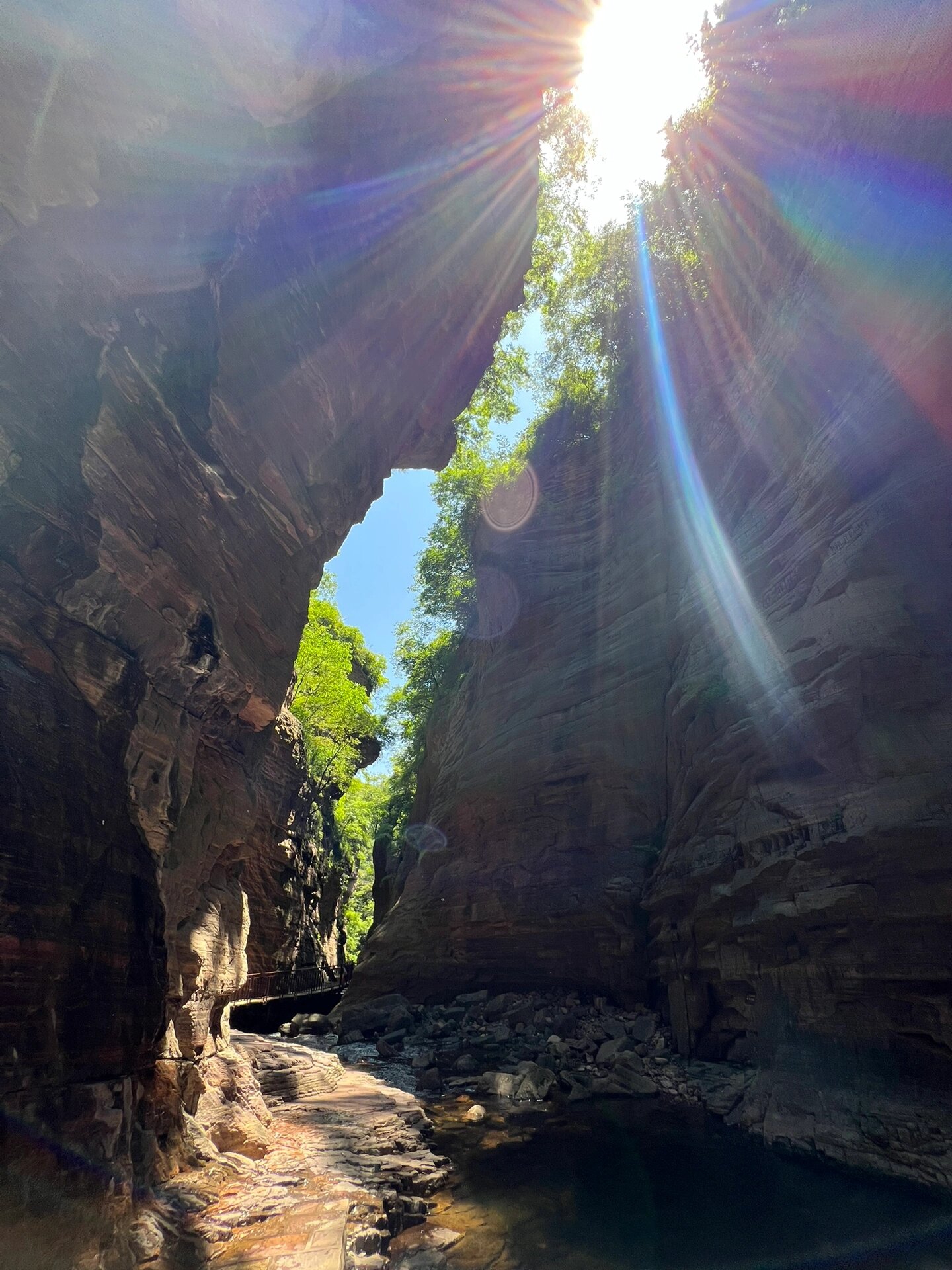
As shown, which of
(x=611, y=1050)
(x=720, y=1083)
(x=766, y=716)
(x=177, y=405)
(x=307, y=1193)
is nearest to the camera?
(x=307, y=1193)

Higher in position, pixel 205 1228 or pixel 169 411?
pixel 169 411

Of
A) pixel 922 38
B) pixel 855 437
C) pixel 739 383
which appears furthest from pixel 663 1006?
pixel 922 38

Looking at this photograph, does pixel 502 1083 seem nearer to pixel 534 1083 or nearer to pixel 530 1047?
pixel 534 1083

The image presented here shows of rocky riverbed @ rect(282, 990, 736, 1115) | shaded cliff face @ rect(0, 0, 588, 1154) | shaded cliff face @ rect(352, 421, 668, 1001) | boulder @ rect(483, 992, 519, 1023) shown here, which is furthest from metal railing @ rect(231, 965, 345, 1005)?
shaded cliff face @ rect(0, 0, 588, 1154)

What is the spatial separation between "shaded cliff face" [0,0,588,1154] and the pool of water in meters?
3.55

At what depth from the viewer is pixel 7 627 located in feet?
15.6

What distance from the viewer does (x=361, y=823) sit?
3862 cm

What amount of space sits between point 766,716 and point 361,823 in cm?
3144

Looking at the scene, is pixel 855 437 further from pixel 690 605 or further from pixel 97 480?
pixel 97 480

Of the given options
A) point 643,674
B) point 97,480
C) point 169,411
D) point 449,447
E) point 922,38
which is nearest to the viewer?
point 97,480

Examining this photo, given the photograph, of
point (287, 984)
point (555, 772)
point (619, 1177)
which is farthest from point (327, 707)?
point (619, 1177)

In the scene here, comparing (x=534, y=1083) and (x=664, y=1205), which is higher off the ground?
(x=534, y=1083)

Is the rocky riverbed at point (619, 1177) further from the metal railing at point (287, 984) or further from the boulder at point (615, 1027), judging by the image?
the metal railing at point (287, 984)

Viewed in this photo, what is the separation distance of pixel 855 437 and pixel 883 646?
4.02 m
